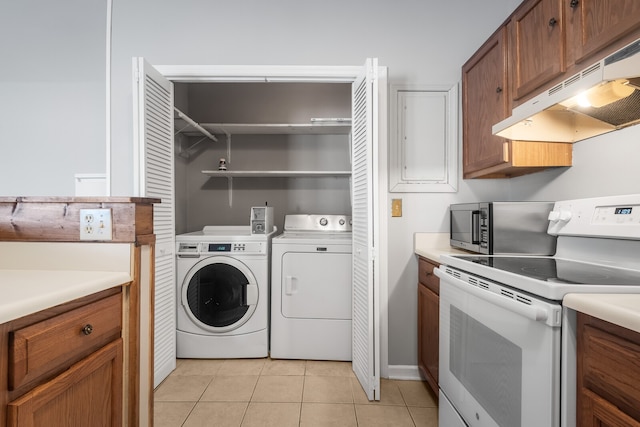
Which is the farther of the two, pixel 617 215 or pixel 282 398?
pixel 282 398

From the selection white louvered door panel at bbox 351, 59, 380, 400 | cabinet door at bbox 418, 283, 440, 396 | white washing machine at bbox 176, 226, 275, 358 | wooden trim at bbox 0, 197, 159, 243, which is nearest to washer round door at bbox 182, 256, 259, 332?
white washing machine at bbox 176, 226, 275, 358

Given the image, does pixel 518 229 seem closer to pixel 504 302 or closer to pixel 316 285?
pixel 504 302

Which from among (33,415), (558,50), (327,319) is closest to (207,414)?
(327,319)

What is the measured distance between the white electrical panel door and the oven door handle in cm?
109

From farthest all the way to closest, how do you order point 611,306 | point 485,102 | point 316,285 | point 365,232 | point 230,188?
point 230,188 → point 316,285 → point 365,232 → point 485,102 → point 611,306

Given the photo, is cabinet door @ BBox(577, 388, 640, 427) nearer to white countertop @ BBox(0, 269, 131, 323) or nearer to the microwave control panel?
the microwave control panel

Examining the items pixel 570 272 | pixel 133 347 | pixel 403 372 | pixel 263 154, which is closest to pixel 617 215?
pixel 570 272

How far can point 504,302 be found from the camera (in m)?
1.00

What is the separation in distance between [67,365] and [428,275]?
1711mm

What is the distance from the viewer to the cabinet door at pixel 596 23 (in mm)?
1045

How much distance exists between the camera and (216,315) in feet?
7.98

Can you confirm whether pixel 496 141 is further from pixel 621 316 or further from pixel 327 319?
pixel 327 319

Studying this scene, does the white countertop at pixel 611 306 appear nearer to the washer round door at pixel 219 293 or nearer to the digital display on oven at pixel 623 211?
the digital display on oven at pixel 623 211

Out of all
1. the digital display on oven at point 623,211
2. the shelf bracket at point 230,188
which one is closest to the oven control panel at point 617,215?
the digital display on oven at point 623,211
